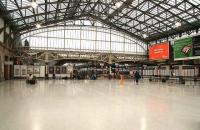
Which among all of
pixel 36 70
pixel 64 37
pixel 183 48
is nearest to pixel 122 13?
pixel 64 37

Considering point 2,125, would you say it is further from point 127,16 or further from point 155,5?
point 127,16

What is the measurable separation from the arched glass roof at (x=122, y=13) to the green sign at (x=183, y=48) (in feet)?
28.2

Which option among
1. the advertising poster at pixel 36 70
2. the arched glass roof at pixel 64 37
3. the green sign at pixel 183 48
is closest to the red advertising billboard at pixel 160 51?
the green sign at pixel 183 48

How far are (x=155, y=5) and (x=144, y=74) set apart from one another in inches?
601

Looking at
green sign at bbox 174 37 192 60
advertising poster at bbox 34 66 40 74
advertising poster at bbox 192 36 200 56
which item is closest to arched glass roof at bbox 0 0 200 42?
advertising poster at bbox 34 66 40 74

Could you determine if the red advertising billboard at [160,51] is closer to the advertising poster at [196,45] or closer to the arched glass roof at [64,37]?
the advertising poster at [196,45]

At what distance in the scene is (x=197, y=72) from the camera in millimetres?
30734

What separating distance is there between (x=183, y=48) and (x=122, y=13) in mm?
20221

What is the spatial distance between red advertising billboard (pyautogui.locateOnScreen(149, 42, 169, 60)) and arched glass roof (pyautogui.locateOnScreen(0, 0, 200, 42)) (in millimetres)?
6552

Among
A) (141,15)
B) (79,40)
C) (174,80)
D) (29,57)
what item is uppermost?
(141,15)

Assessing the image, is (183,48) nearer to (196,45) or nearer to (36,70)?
(196,45)

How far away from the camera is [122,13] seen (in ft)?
137

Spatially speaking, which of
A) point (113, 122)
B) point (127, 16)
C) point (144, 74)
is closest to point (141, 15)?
point (127, 16)

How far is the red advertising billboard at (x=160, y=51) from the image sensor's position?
102ft
